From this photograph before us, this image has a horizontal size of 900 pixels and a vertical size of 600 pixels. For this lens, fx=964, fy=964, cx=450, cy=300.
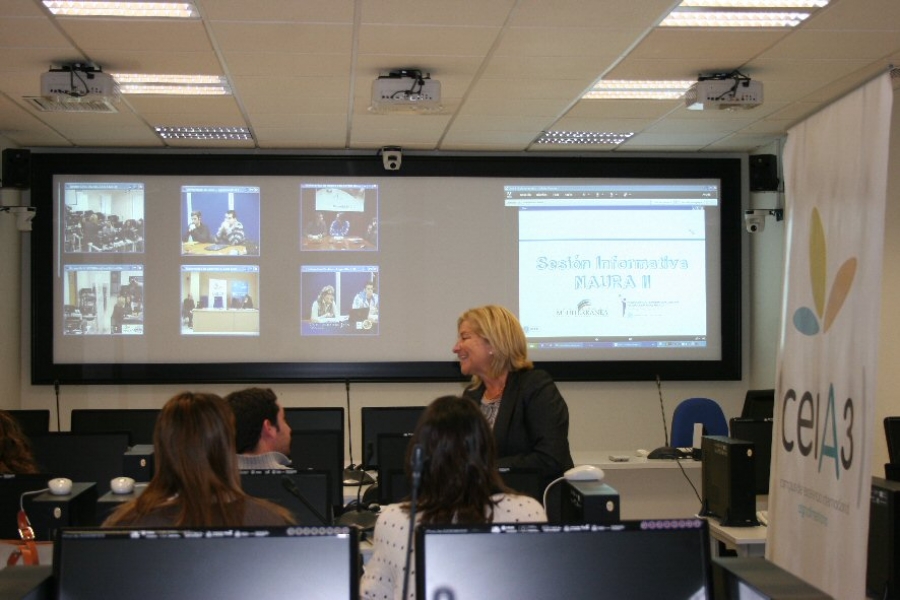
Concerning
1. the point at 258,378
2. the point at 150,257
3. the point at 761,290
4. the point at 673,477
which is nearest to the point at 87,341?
the point at 150,257

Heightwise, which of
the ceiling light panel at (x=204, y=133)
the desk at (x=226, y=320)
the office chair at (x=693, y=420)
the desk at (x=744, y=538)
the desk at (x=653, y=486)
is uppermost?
the ceiling light panel at (x=204, y=133)

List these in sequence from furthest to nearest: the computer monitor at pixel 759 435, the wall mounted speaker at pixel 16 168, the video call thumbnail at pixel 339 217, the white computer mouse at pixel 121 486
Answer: the video call thumbnail at pixel 339 217
the wall mounted speaker at pixel 16 168
the computer monitor at pixel 759 435
the white computer mouse at pixel 121 486

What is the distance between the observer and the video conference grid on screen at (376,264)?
25.6 feet

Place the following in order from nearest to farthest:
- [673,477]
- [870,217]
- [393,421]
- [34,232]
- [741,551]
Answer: [870,217], [741,551], [393,421], [673,477], [34,232]

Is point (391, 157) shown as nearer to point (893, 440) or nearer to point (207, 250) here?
point (207, 250)

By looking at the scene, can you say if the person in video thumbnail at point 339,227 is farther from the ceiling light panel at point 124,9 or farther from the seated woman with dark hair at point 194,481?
the seated woman with dark hair at point 194,481

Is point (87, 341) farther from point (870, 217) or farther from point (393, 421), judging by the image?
point (870, 217)

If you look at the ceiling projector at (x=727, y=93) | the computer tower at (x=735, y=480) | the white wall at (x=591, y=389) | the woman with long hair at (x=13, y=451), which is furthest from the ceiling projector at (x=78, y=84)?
the computer tower at (x=735, y=480)

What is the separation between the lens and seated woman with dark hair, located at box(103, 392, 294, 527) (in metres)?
2.46

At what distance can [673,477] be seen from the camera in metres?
5.87

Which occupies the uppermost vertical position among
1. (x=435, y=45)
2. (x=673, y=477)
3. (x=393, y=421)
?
(x=435, y=45)

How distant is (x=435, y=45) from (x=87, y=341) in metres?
4.31

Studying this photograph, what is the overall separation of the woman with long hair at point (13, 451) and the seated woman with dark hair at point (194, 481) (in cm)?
165

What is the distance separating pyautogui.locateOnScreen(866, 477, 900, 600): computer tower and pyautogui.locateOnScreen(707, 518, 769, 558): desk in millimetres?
972
